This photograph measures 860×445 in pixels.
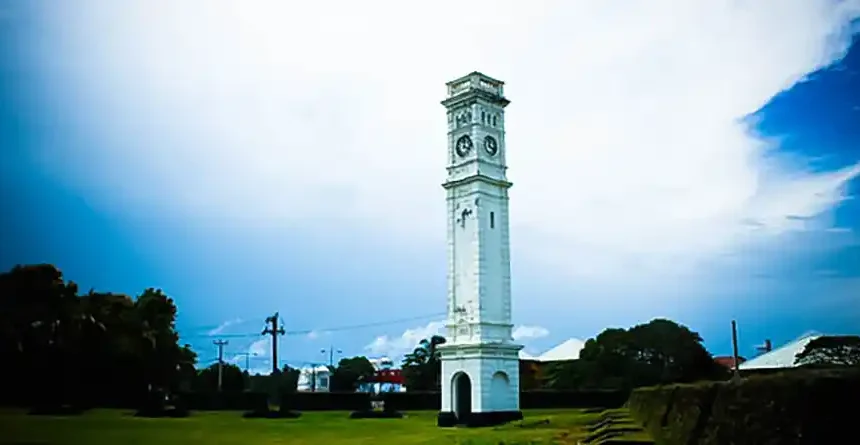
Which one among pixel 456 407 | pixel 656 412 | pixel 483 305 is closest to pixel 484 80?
pixel 483 305

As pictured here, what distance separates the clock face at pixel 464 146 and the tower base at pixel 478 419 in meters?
9.98

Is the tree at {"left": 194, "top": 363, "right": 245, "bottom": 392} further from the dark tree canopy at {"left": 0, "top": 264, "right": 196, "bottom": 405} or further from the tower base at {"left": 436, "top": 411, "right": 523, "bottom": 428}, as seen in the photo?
the dark tree canopy at {"left": 0, "top": 264, "right": 196, "bottom": 405}

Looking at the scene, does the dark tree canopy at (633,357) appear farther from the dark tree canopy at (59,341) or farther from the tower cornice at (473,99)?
the dark tree canopy at (59,341)

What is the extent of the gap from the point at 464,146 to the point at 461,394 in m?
9.65

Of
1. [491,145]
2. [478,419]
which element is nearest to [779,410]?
[478,419]

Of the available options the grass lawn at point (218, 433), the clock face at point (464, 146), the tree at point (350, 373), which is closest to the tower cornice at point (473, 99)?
the clock face at point (464, 146)

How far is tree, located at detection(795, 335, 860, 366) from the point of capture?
28828 mm

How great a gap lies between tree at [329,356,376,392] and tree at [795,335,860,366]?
3108 cm

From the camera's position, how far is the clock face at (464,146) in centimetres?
3086

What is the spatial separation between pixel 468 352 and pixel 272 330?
8.35 meters

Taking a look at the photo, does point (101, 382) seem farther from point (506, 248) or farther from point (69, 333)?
point (506, 248)

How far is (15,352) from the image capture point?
7.87 m

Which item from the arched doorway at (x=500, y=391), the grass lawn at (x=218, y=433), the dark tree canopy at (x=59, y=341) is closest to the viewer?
the grass lawn at (x=218, y=433)

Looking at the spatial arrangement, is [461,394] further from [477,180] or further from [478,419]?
[477,180]
